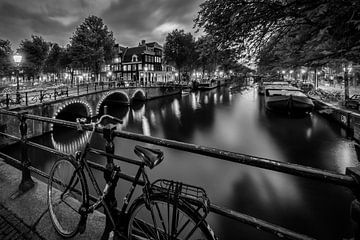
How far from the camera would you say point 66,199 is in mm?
2818

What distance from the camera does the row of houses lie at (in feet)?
190

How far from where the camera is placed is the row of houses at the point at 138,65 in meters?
57.9

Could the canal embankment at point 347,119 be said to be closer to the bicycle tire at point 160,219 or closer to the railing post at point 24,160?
the bicycle tire at point 160,219

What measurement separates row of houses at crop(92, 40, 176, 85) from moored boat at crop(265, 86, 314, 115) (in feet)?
125

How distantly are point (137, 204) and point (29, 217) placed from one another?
1.83m

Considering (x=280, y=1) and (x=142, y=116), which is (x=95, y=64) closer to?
(x=142, y=116)

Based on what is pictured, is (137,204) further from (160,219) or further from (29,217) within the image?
(29,217)

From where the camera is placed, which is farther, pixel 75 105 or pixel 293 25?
pixel 75 105

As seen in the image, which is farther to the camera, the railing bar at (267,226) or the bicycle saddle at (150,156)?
the bicycle saddle at (150,156)

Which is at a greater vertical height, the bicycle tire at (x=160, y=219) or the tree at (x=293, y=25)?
the tree at (x=293, y=25)

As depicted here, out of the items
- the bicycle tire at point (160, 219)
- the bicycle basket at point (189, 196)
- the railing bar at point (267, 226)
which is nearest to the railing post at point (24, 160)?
the bicycle tire at point (160, 219)

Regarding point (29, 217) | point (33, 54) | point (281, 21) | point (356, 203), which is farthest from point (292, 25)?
point (33, 54)

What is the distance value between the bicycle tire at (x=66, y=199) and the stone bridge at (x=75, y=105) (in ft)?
28.4

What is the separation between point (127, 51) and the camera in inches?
2468
